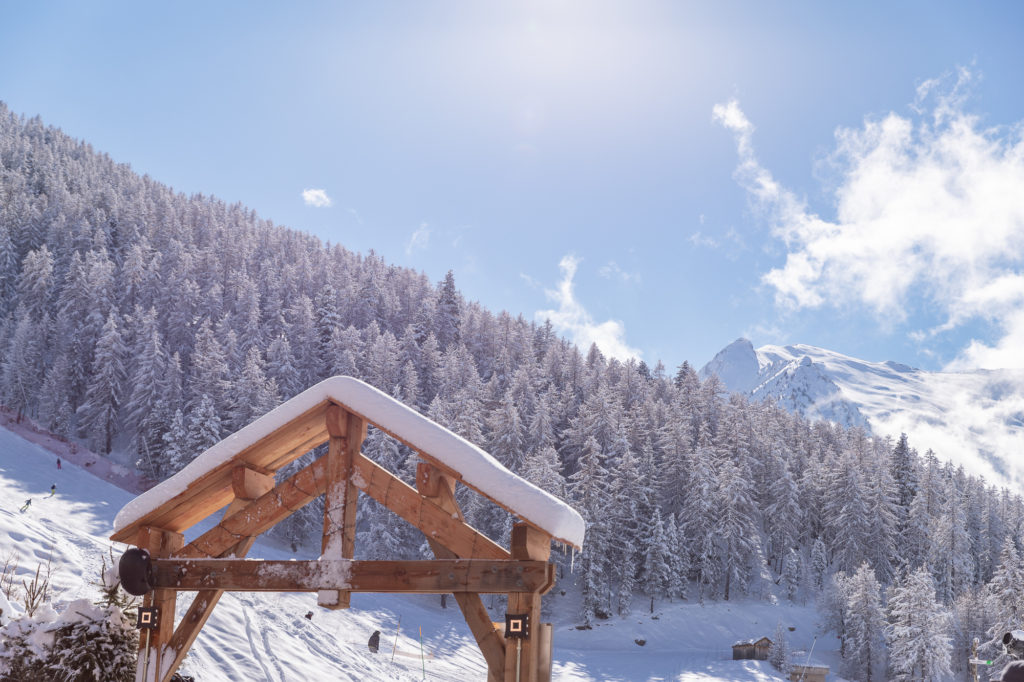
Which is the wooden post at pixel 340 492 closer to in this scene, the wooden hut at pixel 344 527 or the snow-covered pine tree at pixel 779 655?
the wooden hut at pixel 344 527

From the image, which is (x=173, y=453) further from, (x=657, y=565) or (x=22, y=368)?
(x=657, y=565)

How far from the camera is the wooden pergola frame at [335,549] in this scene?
6.27 metres

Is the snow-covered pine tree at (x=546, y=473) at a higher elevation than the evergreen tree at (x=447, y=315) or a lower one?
lower

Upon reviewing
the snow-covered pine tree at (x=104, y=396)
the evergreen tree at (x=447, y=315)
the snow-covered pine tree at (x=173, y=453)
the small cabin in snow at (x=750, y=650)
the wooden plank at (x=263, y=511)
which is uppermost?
the evergreen tree at (x=447, y=315)

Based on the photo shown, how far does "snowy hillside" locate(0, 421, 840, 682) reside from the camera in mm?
15055

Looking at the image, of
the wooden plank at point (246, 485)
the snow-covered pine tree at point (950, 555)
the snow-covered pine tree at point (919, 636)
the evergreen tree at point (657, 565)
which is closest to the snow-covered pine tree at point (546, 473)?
the evergreen tree at point (657, 565)

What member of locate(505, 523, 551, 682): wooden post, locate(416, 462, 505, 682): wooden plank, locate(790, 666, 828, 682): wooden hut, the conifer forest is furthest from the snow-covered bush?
locate(790, 666, 828, 682): wooden hut

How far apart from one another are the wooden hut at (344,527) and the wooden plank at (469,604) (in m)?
0.01

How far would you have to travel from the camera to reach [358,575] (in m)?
6.80

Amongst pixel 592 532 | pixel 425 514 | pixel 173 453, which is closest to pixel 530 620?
pixel 425 514

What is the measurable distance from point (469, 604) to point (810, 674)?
43161 millimetres

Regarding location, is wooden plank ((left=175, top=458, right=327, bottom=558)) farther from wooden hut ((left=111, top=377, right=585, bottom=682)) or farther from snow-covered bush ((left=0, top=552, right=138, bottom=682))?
snow-covered bush ((left=0, top=552, right=138, bottom=682))

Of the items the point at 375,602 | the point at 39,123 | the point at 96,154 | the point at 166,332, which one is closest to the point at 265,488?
the point at 375,602

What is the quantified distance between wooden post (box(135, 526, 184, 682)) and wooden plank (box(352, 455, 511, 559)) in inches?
89.1
